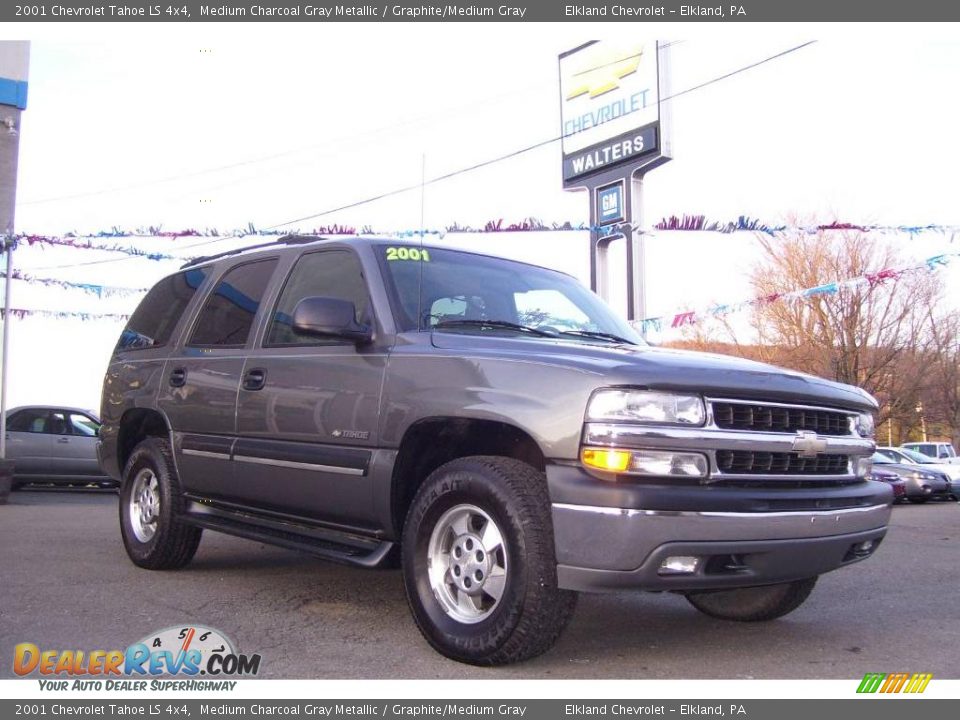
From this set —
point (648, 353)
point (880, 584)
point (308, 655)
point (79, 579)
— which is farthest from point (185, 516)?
point (880, 584)

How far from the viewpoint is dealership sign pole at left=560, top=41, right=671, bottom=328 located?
56.1 ft

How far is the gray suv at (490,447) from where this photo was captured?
3.44 m

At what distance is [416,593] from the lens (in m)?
3.93

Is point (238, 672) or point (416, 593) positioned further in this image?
point (416, 593)

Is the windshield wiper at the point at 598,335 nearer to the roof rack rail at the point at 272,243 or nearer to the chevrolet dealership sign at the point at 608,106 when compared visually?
the roof rack rail at the point at 272,243

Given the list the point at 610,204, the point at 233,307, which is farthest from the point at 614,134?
the point at 233,307

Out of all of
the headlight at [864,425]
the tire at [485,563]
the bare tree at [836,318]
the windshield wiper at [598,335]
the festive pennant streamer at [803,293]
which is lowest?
the tire at [485,563]

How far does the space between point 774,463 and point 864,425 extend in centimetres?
91

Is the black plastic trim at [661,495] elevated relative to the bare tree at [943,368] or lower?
lower

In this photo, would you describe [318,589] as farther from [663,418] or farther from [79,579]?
[663,418]

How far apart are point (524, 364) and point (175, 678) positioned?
6.19 feet

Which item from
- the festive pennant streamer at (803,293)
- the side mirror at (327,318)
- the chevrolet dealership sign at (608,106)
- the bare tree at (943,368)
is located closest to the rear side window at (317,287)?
the side mirror at (327,318)

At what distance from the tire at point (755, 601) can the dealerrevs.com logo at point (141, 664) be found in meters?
2.38

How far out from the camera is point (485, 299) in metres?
4.82
